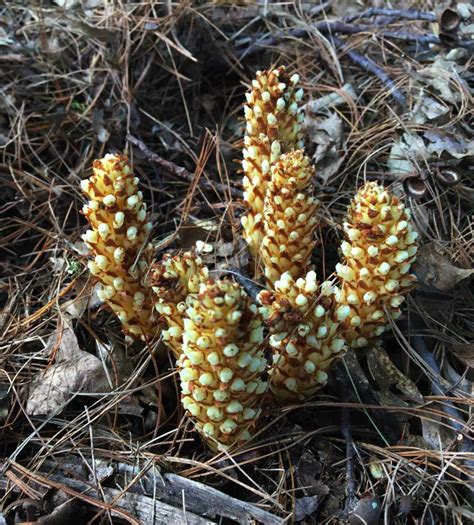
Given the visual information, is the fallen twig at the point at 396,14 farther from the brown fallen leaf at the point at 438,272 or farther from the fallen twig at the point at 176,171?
the brown fallen leaf at the point at 438,272

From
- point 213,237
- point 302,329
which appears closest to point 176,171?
point 213,237

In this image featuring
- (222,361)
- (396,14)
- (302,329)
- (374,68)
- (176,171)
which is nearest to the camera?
(222,361)

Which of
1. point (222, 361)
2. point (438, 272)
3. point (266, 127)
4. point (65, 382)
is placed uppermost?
point (266, 127)

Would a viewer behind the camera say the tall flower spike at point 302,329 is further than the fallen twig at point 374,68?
No

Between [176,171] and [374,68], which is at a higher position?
[374,68]

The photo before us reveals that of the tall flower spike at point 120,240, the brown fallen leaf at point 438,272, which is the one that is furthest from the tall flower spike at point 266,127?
the brown fallen leaf at point 438,272

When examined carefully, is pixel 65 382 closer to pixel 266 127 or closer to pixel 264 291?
pixel 264 291
